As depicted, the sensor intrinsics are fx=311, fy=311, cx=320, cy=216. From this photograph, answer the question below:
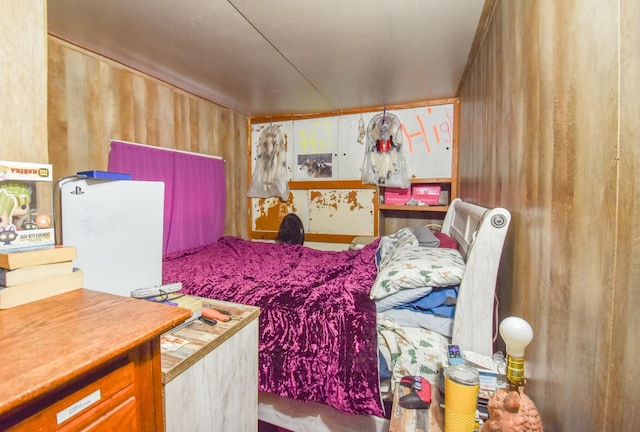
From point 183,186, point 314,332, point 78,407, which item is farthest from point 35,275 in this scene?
point 183,186

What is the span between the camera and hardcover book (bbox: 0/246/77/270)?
28.1 inches

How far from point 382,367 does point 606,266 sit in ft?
3.39

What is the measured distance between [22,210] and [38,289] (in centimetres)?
23

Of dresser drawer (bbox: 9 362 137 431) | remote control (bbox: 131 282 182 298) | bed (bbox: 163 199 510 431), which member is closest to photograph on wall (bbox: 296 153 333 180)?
bed (bbox: 163 199 510 431)

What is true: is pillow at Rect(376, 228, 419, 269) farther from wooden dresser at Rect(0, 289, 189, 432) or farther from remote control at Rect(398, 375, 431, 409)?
wooden dresser at Rect(0, 289, 189, 432)

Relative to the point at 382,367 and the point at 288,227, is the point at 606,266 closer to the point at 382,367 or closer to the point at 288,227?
the point at 382,367

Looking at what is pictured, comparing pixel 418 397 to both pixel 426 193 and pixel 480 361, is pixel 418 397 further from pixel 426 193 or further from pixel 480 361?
pixel 426 193

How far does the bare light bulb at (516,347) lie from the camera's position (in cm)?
85

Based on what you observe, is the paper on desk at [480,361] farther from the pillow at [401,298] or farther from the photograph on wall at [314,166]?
the photograph on wall at [314,166]

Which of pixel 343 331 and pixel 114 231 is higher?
pixel 114 231

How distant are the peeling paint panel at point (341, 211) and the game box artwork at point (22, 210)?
3.01m

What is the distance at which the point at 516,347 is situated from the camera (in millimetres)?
867

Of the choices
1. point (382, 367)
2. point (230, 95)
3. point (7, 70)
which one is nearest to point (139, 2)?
point (7, 70)

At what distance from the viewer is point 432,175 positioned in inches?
133
